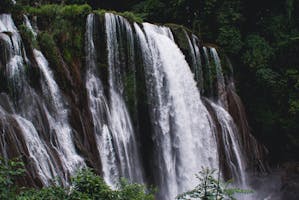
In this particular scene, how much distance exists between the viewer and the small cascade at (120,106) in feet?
40.9

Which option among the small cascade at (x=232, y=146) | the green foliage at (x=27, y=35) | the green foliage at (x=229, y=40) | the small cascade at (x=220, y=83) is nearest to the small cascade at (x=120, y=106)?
the green foliage at (x=27, y=35)

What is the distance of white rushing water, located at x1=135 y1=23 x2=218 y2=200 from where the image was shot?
13.9m

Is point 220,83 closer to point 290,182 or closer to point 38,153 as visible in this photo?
point 290,182

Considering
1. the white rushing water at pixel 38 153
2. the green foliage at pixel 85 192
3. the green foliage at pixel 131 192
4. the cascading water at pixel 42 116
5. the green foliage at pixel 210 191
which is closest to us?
the green foliage at pixel 85 192

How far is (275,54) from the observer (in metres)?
19.6

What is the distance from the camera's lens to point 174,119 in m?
14.4

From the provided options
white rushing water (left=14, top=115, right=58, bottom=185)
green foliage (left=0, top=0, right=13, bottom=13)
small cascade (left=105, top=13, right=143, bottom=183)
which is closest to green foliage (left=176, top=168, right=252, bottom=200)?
white rushing water (left=14, top=115, right=58, bottom=185)

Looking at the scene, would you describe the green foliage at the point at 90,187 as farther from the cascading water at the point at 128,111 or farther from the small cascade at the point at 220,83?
the small cascade at the point at 220,83

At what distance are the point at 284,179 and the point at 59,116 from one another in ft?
30.7

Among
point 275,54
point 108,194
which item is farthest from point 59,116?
point 275,54

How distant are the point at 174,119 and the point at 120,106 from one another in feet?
6.98

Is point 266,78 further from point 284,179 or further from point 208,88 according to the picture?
point 284,179

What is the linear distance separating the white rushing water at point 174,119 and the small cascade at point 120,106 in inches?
31.2

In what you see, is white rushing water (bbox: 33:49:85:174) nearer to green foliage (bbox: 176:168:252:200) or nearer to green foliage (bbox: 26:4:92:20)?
green foliage (bbox: 26:4:92:20)
